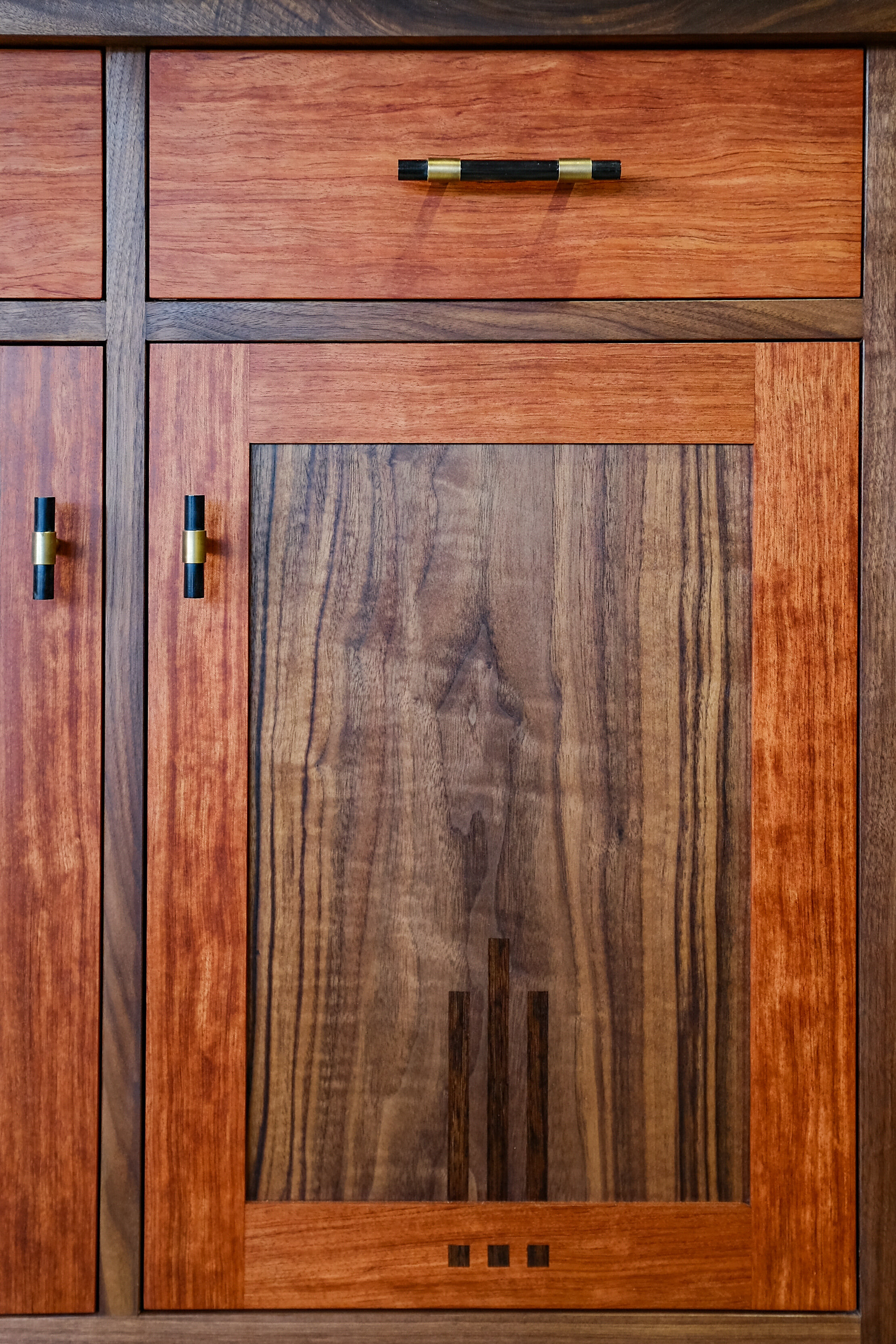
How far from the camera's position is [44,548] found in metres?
0.71

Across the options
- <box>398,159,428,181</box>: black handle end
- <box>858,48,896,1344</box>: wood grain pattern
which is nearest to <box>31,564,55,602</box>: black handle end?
<box>398,159,428,181</box>: black handle end

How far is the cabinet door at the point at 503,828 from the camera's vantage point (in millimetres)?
723

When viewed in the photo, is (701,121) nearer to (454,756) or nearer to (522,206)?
(522,206)

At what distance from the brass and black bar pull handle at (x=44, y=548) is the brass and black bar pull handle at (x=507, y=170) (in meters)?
0.33

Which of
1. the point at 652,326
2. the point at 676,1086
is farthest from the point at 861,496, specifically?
the point at 676,1086

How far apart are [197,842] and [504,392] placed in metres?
0.38

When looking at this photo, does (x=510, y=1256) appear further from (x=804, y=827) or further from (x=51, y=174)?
(x=51, y=174)

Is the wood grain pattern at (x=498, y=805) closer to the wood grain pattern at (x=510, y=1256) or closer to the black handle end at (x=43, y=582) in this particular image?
the wood grain pattern at (x=510, y=1256)

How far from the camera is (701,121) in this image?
719 millimetres

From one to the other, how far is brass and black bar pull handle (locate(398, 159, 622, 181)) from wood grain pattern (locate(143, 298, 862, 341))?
0.08 metres

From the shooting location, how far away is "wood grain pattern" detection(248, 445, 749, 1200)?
0.73 meters

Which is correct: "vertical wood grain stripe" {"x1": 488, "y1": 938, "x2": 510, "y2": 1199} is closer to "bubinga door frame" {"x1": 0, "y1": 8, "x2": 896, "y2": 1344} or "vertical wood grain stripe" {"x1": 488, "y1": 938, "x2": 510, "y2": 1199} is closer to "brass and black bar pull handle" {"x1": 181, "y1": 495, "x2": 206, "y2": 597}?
"bubinga door frame" {"x1": 0, "y1": 8, "x2": 896, "y2": 1344}

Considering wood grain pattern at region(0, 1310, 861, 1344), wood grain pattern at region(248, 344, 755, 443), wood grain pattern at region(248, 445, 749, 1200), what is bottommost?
wood grain pattern at region(0, 1310, 861, 1344)

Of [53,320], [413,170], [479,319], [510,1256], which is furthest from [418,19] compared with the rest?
[510,1256]
